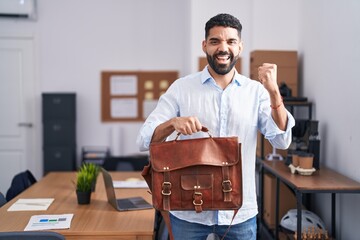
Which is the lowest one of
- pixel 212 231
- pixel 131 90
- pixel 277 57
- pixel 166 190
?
pixel 212 231

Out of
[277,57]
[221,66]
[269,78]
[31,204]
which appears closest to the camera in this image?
[269,78]

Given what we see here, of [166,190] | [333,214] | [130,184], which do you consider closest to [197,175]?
[166,190]

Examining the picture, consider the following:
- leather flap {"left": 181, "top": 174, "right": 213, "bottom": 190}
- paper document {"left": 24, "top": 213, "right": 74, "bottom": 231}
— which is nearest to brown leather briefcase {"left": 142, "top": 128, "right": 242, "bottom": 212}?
leather flap {"left": 181, "top": 174, "right": 213, "bottom": 190}

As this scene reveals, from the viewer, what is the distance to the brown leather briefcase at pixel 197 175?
1422mm

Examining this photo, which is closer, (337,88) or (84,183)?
(84,183)

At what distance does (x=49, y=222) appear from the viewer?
1989 millimetres

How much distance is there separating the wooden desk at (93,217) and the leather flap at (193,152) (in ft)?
1.98

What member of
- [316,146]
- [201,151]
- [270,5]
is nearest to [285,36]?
[270,5]

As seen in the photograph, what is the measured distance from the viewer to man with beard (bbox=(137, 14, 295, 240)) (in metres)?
1.49

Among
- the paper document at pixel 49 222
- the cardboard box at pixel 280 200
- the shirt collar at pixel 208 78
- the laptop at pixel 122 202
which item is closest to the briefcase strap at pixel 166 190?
the shirt collar at pixel 208 78

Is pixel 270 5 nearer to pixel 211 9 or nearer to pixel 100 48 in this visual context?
pixel 211 9

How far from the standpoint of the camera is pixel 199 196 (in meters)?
1.42

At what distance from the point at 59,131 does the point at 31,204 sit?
2389 millimetres

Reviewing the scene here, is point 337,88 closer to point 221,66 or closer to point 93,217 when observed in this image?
point 221,66
